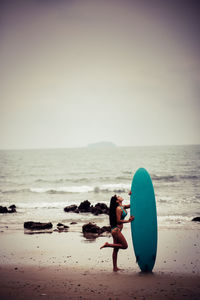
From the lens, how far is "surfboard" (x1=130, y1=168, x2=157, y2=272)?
22.0ft

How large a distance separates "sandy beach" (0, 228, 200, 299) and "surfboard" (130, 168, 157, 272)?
0.32m

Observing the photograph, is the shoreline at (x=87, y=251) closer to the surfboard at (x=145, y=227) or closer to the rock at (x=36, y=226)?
the surfboard at (x=145, y=227)

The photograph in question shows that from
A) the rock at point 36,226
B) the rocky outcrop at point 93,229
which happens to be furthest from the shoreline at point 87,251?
the rock at point 36,226

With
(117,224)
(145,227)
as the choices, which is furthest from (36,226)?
(145,227)

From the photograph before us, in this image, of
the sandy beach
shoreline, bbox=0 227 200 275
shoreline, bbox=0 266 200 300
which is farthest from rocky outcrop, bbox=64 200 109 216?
shoreline, bbox=0 266 200 300

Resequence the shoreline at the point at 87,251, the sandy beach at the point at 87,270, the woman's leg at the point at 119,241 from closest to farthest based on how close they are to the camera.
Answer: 1. the sandy beach at the point at 87,270
2. the woman's leg at the point at 119,241
3. the shoreline at the point at 87,251

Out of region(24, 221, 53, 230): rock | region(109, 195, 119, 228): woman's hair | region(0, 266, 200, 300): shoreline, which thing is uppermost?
region(109, 195, 119, 228): woman's hair

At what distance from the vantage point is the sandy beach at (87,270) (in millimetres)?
5438

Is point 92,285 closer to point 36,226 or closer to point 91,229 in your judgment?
point 91,229

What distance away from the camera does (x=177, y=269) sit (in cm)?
696

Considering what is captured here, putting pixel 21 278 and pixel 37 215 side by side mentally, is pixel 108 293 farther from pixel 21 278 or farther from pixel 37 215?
pixel 37 215

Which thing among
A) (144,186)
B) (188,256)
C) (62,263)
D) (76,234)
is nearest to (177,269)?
(188,256)

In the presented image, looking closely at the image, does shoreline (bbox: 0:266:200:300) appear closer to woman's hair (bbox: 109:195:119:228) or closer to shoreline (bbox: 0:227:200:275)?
shoreline (bbox: 0:227:200:275)

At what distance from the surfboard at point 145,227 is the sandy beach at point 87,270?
12.6 inches
